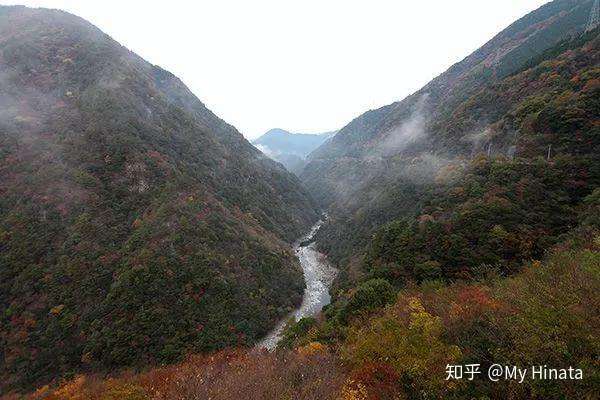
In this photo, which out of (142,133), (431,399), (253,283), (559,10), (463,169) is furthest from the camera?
(559,10)

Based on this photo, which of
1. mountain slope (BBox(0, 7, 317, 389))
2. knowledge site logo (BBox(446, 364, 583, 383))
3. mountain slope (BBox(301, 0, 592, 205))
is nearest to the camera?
knowledge site logo (BBox(446, 364, 583, 383))

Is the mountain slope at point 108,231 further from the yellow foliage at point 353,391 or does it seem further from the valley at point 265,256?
the yellow foliage at point 353,391

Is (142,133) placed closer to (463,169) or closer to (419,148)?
(463,169)

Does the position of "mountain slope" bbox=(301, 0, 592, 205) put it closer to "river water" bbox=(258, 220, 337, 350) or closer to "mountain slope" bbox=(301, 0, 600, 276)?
"mountain slope" bbox=(301, 0, 600, 276)

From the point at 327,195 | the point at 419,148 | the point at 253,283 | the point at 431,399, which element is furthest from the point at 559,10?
the point at 431,399

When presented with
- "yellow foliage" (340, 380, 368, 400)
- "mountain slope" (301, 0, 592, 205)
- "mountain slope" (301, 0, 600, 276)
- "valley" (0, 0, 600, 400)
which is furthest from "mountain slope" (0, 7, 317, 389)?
"mountain slope" (301, 0, 592, 205)

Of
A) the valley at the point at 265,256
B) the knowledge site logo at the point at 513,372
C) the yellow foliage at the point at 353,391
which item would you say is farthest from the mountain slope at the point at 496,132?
the yellow foliage at the point at 353,391
